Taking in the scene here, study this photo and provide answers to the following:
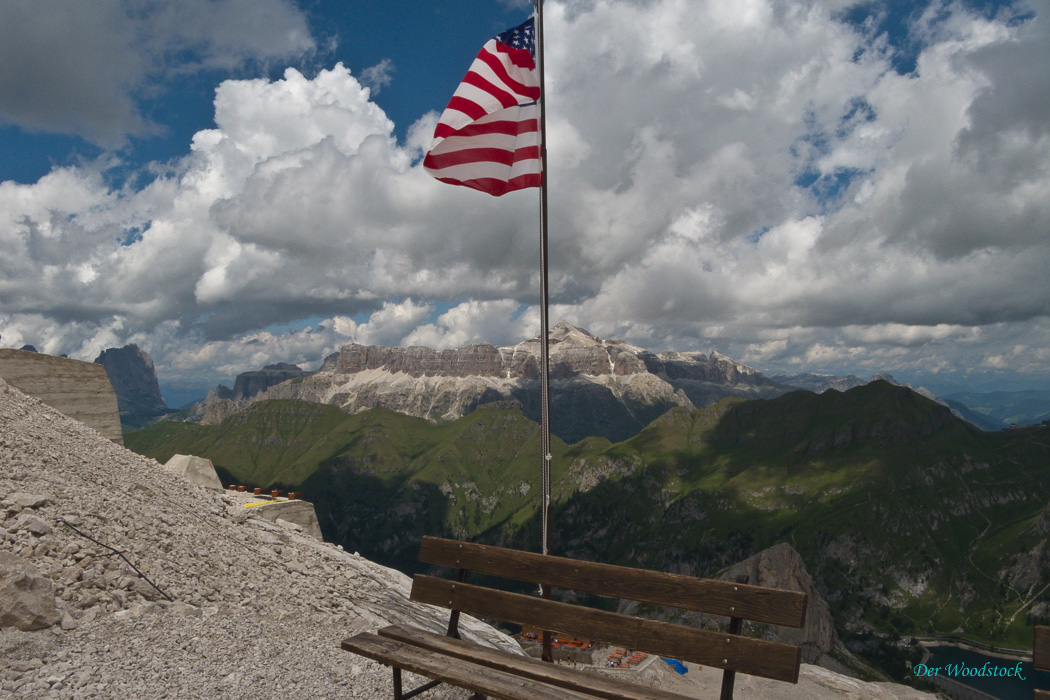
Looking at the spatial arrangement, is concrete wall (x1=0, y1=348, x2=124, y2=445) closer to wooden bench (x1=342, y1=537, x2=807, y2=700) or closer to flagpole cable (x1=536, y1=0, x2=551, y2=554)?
flagpole cable (x1=536, y1=0, x2=551, y2=554)

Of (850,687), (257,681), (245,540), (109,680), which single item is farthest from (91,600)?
(850,687)

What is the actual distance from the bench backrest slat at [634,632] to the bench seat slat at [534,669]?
1.48ft

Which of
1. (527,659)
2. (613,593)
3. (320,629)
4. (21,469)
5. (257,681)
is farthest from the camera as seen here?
(21,469)

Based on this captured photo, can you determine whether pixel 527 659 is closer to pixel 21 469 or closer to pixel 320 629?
pixel 320 629

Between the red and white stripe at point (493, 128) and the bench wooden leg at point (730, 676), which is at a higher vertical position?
the red and white stripe at point (493, 128)

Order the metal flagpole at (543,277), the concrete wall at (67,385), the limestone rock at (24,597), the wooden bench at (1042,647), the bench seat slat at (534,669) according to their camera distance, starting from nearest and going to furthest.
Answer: the wooden bench at (1042,647) → the bench seat slat at (534,669) → the limestone rock at (24,597) → the metal flagpole at (543,277) → the concrete wall at (67,385)

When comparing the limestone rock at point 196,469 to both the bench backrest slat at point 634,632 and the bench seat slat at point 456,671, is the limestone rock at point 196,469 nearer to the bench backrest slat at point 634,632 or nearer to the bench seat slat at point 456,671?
the bench seat slat at point 456,671

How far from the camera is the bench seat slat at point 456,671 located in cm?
712

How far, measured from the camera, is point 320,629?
1329 cm

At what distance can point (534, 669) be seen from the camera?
7.75 meters

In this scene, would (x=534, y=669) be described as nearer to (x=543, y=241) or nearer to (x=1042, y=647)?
(x=1042, y=647)

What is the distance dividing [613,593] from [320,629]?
27.5 ft

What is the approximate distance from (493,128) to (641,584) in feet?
29.3

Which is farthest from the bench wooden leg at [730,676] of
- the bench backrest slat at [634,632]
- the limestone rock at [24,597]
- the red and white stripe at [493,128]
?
the limestone rock at [24,597]
